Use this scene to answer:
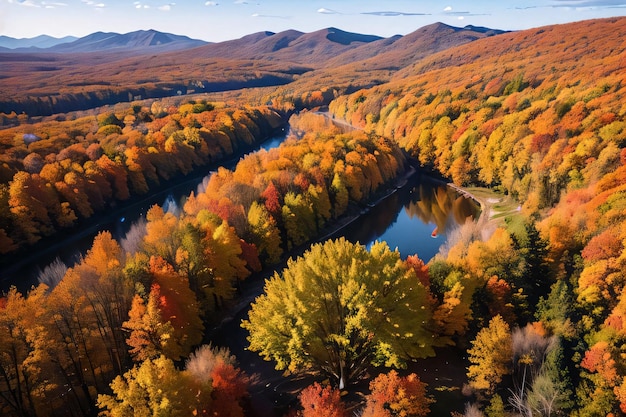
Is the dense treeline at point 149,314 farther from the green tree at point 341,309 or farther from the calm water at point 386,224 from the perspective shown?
the calm water at point 386,224

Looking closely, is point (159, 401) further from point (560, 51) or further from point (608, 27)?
point (608, 27)

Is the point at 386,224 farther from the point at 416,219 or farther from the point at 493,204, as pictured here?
the point at 493,204

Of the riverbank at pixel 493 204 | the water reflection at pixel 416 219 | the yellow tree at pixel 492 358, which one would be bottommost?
the water reflection at pixel 416 219

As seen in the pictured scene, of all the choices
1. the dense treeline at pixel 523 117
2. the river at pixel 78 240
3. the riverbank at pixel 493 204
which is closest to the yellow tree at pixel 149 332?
the river at pixel 78 240

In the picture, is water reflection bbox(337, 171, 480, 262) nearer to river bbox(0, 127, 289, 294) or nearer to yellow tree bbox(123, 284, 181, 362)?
yellow tree bbox(123, 284, 181, 362)

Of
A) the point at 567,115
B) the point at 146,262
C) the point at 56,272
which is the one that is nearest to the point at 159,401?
the point at 146,262

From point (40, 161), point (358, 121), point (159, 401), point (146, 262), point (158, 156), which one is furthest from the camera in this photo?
point (358, 121)
